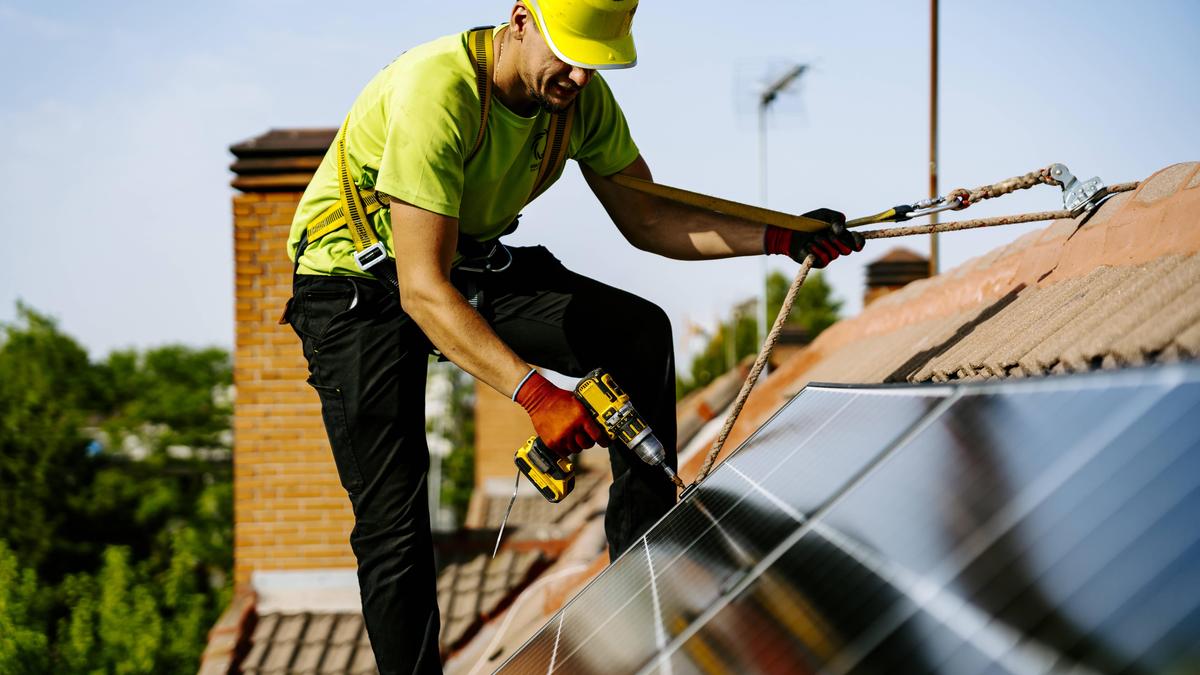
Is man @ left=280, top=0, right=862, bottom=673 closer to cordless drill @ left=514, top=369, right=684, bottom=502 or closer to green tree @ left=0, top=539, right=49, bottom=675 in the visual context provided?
cordless drill @ left=514, top=369, right=684, bottom=502

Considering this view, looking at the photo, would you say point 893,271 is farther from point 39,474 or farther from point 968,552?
point 39,474

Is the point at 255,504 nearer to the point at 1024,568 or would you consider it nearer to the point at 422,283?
the point at 422,283

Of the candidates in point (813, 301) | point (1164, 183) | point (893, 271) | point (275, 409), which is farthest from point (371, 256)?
point (813, 301)

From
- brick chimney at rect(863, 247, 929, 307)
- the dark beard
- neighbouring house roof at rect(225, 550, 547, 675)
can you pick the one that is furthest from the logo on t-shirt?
brick chimney at rect(863, 247, 929, 307)

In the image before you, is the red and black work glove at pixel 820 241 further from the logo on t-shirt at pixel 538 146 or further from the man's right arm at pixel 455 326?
the man's right arm at pixel 455 326

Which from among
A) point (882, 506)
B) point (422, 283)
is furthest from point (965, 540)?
point (422, 283)

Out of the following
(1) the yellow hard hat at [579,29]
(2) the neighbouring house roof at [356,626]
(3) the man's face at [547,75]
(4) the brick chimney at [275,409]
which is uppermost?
(1) the yellow hard hat at [579,29]

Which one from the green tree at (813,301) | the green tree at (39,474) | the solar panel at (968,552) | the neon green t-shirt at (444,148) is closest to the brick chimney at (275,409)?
the neon green t-shirt at (444,148)

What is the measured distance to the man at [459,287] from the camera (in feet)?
10.1

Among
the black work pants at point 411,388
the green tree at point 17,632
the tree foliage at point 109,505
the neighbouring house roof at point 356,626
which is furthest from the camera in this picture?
the tree foliage at point 109,505

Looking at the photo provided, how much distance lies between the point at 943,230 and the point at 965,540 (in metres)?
1.90

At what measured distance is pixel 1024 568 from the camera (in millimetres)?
1337

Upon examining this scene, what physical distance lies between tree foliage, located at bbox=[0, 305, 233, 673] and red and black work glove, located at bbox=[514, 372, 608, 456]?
7.45m

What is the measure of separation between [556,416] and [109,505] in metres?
45.3
